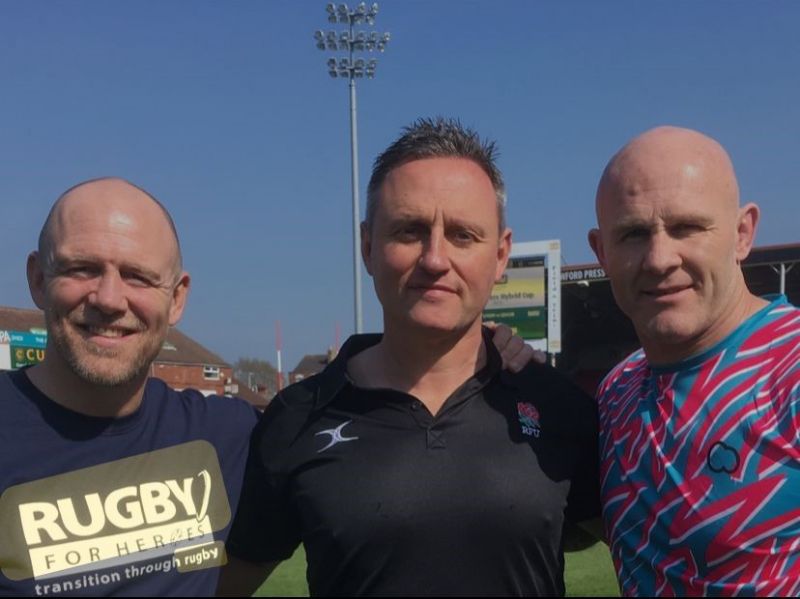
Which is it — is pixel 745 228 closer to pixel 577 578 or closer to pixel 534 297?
pixel 577 578

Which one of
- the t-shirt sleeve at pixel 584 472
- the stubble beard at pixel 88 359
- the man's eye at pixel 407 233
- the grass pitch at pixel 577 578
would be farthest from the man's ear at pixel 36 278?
the grass pitch at pixel 577 578

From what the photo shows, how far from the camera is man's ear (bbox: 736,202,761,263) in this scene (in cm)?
260

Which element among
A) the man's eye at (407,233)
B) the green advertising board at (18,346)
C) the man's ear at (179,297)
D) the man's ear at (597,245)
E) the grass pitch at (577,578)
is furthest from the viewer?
the green advertising board at (18,346)

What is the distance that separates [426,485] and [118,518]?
1.13 meters

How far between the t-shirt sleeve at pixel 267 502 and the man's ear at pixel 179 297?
1.83 ft

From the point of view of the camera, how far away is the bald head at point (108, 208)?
2881 millimetres

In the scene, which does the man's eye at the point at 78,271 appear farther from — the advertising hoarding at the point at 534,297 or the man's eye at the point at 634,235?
the advertising hoarding at the point at 534,297

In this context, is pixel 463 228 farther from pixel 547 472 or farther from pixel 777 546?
pixel 777 546

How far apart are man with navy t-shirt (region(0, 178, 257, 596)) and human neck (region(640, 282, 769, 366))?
161 cm

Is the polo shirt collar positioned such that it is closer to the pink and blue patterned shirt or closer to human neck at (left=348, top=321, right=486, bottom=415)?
human neck at (left=348, top=321, right=486, bottom=415)

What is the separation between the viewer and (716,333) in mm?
2488

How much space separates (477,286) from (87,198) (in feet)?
4.81

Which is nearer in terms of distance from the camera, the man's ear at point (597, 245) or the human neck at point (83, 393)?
the man's ear at point (597, 245)

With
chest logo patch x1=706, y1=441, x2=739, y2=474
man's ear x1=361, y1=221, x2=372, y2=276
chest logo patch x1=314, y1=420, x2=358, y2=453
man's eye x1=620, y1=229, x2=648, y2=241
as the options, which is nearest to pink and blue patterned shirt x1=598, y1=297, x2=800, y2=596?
chest logo patch x1=706, y1=441, x2=739, y2=474
